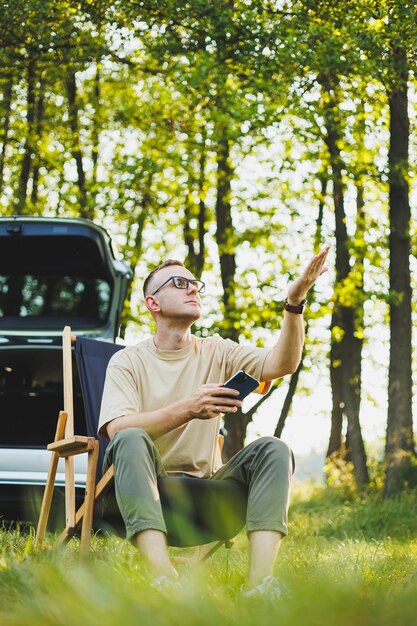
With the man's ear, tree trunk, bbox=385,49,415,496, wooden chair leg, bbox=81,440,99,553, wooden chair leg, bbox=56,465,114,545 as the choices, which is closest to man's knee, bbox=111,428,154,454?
wooden chair leg, bbox=56,465,114,545

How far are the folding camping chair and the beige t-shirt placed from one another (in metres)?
0.24

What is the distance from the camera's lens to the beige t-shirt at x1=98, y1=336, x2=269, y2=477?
429cm

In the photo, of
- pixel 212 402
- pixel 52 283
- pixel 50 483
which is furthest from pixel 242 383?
pixel 52 283

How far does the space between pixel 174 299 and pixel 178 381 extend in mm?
376

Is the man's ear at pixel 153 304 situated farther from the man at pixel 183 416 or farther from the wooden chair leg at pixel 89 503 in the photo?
the wooden chair leg at pixel 89 503

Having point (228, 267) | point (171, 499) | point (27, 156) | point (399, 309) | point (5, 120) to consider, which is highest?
point (5, 120)

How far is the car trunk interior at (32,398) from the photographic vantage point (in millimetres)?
6992

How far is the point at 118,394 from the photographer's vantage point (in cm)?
425

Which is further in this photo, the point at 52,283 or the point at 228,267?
the point at 228,267

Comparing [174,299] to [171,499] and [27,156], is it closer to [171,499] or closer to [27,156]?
[171,499]

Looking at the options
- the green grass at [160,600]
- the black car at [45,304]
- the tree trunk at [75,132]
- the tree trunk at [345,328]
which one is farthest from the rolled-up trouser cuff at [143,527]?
the tree trunk at [75,132]

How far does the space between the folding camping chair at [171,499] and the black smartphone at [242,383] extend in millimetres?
407

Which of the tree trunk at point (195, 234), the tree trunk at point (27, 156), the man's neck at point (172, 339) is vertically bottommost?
the man's neck at point (172, 339)

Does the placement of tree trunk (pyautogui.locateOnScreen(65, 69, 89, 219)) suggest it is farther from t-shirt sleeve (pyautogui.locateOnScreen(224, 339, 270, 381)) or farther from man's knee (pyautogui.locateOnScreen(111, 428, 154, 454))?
man's knee (pyautogui.locateOnScreen(111, 428, 154, 454))
